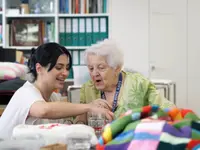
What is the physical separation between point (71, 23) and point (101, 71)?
9.08 feet

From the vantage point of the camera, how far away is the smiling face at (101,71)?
8.23ft

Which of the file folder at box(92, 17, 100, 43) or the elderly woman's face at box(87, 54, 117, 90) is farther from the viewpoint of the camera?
the file folder at box(92, 17, 100, 43)

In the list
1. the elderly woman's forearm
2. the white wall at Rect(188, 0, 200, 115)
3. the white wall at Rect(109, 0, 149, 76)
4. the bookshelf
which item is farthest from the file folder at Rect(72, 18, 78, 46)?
the elderly woman's forearm

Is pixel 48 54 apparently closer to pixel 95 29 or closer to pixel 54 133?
pixel 54 133

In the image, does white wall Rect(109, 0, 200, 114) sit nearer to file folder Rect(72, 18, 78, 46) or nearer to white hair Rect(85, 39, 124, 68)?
file folder Rect(72, 18, 78, 46)

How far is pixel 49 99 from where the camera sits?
226 centimetres

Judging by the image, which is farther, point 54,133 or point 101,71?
point 101,71

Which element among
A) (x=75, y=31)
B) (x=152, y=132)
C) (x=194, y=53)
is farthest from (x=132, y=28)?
(x=152, y=132)

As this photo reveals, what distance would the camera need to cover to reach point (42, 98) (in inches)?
75.9

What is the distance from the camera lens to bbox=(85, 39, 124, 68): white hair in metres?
2.48

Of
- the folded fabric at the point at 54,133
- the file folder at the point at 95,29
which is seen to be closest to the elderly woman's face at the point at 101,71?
the folded fabric at the point at 54,133

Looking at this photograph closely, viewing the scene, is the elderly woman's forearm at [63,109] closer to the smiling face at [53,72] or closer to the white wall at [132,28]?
the smiling face at [53,72]

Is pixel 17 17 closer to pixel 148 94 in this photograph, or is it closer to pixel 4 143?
pixel 148 94

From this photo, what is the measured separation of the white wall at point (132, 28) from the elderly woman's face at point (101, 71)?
2.65 m
